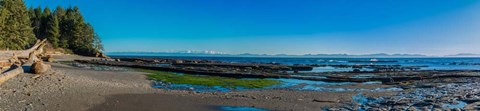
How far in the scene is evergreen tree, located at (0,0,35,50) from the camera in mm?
48844

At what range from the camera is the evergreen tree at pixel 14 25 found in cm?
4884

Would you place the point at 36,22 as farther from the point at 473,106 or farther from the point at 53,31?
the point at 473,106

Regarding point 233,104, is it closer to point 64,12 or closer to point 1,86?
point 1,86

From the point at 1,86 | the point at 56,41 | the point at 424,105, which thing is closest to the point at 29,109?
the point at 1,86

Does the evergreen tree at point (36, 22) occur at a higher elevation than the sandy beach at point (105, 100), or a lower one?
higher

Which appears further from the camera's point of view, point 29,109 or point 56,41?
point 56,41

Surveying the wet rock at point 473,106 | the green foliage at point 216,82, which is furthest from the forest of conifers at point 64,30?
the wet rock at point 473,106

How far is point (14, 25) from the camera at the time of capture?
167 ft

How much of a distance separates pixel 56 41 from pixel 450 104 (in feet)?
253

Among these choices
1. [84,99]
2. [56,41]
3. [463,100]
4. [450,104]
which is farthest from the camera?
[56,41]

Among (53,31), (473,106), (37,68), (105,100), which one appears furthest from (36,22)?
(473,106)

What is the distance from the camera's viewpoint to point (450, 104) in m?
Answer: 18.6

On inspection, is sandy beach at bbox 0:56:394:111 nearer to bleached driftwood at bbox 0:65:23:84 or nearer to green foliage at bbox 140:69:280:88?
bleached driftwood at bbox 0:65:23:84

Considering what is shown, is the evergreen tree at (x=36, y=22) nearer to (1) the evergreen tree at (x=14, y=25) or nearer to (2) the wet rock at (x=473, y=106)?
(1) the evergreen tree at (x=14, y=25)
